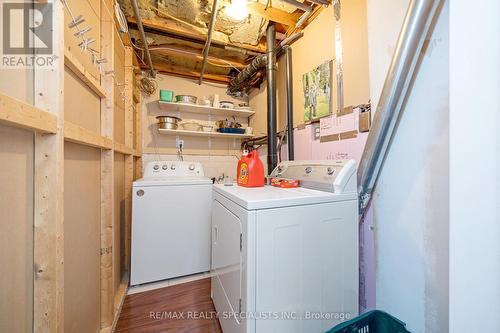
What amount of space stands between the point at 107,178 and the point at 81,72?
2.36 ft

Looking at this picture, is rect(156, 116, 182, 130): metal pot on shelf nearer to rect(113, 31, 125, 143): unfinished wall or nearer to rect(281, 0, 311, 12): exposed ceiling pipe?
rect(113, 31, 125, 143): unfinished wall

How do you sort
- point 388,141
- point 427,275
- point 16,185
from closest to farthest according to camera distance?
point 16,185, point 427,275, point 388,141

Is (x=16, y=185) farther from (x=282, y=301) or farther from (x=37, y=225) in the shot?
(x=282, y=301)

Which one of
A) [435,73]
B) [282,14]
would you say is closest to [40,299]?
[435,73]

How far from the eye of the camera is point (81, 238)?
44.4 inches

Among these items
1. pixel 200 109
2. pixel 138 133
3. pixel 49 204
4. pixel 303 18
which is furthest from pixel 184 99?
pixel 49 204

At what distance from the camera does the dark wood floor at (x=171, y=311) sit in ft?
4.82

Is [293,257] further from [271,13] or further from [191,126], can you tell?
[191,126]

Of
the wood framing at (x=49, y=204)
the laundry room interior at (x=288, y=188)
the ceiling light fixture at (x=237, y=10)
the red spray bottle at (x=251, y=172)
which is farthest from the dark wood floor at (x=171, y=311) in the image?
the ceiling light fixture at (x=237, y=10)

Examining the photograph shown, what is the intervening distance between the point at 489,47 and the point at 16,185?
1.49 m

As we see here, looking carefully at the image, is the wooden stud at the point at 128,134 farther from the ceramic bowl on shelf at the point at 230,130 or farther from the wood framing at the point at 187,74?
the ceramic bowl on shelf at the point at 230,130

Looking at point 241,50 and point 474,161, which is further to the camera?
point 241,50

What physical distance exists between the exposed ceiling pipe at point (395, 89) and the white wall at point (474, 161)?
0.45 m

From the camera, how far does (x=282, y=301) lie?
97 centimetres
